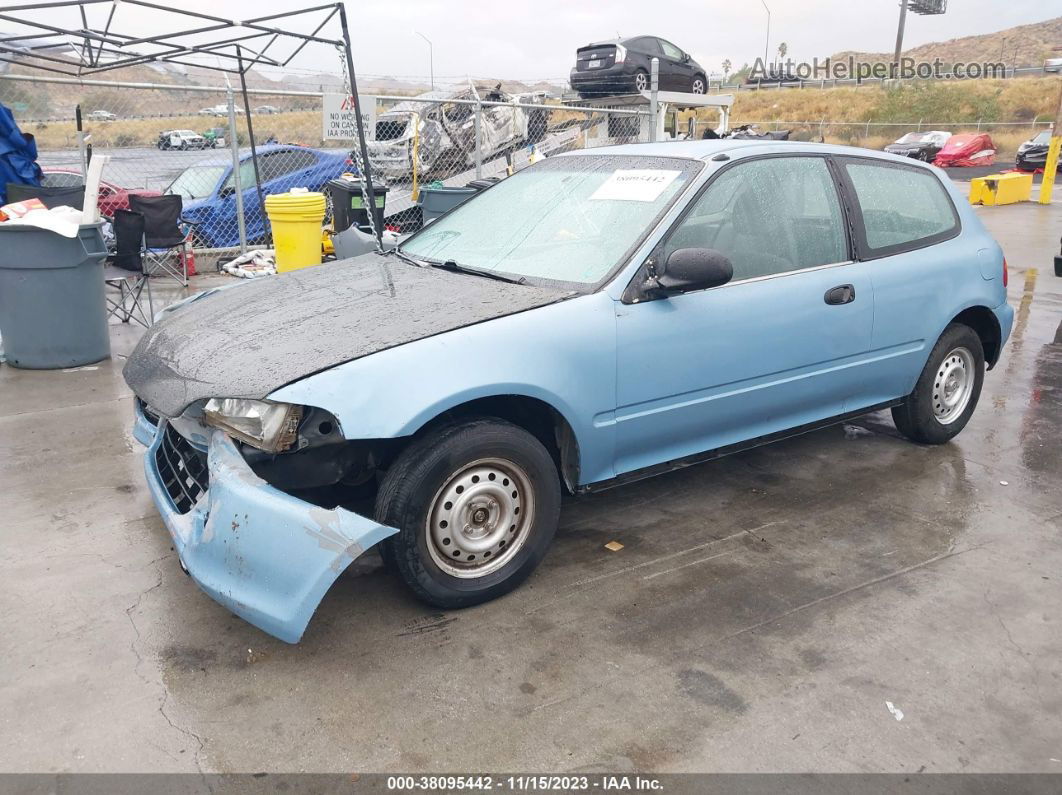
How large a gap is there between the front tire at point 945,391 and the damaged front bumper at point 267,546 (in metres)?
3.32

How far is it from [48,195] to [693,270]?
6.07 m

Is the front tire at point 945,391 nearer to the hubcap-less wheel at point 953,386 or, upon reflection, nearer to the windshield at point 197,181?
the hubcap-less wheel at point 953,386

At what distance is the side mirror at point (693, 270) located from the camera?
343 cm

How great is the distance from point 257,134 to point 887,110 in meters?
36.8

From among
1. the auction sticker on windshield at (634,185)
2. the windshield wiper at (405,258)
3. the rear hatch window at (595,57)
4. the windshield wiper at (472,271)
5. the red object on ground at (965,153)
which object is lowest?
the red object on ground at (965,153)

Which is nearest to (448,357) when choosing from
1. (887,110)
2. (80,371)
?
(80,371)

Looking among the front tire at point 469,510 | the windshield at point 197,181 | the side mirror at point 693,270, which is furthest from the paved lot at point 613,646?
the windshield at point 197,181

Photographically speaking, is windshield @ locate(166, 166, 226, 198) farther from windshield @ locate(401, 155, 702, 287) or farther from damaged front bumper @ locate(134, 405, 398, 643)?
damaged front bumper @ locate(134, 405, 398, 643)

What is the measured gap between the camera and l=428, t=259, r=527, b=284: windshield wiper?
370 centimetres

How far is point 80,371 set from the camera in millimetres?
6406

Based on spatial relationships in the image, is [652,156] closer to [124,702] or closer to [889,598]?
[889,598]

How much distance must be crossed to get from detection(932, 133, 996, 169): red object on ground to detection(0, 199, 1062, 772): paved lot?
28671 millimetres

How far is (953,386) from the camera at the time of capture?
198 inches

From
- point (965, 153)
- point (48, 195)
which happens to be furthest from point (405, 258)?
point (965, 153)
